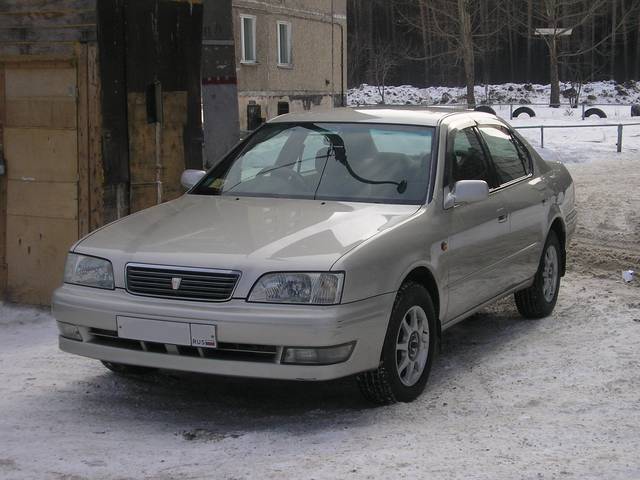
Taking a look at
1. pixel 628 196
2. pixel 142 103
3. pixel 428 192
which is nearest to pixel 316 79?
pixel 628 196

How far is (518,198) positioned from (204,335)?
2.92 m

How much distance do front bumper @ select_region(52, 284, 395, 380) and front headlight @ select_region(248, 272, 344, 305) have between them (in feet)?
0.13

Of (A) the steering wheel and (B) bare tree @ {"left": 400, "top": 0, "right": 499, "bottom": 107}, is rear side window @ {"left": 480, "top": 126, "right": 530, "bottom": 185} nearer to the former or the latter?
(A) the steering wheel

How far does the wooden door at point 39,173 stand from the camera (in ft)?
26.2

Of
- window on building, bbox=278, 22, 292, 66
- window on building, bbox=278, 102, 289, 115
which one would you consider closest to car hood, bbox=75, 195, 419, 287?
window on building, bbox=278, 102, 289, 115

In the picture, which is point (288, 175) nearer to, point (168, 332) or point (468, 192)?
point (468, 192)

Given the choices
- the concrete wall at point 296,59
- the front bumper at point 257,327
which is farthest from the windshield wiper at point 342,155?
the concrete wall at point 296,59

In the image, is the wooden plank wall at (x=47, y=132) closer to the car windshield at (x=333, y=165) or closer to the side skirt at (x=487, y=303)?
the car windshield at (x=333, y=165)

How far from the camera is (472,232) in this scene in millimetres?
6258

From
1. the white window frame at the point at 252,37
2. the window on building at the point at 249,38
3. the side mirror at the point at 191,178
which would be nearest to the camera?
the side mirror at the point at 191,178

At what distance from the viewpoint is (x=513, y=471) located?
4.33 metres

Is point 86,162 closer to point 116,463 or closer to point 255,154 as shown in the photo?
point 255,154

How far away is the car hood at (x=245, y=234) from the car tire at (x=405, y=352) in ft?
1.33

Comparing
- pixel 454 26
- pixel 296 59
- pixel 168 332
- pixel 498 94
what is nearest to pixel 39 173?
pixel 168 332
